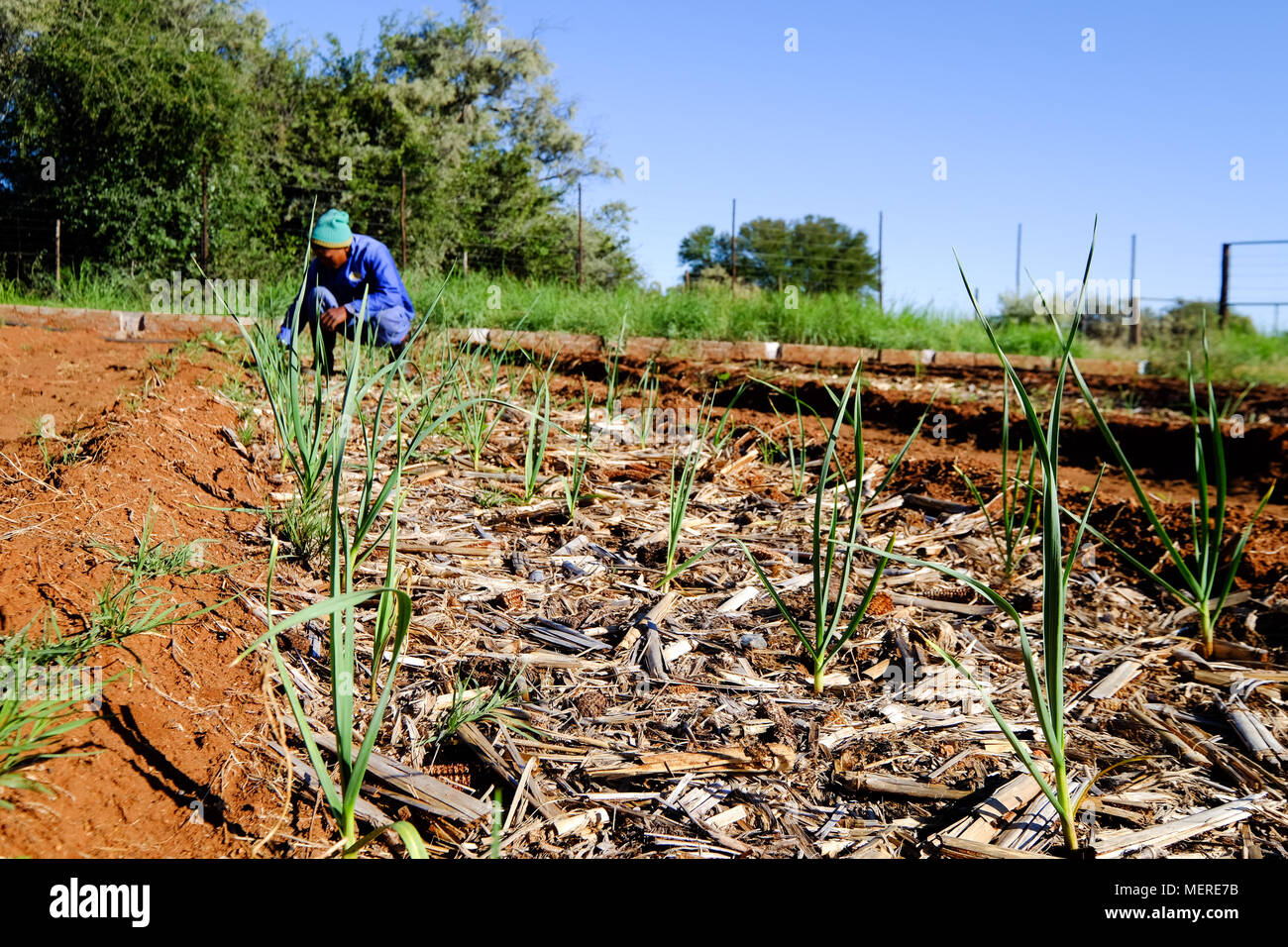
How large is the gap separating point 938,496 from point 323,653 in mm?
2267

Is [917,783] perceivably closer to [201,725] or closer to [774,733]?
[774,733]

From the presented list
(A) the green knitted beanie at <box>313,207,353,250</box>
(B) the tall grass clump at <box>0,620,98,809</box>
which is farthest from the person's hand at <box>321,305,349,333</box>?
(B) the tall grass clump at <box>0,620,98,809</box>

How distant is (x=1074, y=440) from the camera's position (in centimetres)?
499

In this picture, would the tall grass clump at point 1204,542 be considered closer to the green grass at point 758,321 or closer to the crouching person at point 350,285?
the crouching person at point 350,285

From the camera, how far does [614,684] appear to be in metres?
1.71

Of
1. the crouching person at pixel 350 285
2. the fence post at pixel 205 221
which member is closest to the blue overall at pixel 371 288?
the crouching person at pixel 350 285

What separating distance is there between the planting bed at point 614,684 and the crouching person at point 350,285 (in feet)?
5.52

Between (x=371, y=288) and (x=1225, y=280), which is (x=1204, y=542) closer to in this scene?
(x=371, y=288)

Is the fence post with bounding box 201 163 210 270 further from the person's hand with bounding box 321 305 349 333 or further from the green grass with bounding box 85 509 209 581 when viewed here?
the green grass with bounding box 85 509 209 581

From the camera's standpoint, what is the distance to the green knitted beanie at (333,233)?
4484mm

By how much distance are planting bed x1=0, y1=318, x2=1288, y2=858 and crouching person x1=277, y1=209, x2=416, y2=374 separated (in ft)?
5.52

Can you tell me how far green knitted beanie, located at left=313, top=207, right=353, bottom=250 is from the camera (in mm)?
4484

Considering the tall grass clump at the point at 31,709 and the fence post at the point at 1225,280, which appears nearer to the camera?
the tall grass clump at the point at 31,709

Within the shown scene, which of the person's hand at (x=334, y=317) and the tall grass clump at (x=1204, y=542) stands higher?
the person's hand at (x=334, y=317)
